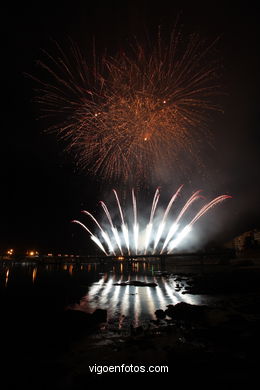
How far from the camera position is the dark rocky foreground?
31.5ft

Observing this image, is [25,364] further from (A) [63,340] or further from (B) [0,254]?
(B) [0,254]

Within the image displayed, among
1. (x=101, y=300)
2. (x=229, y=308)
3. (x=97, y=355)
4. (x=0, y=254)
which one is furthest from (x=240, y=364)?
(x=0, y=254)

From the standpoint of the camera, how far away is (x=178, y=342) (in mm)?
12750

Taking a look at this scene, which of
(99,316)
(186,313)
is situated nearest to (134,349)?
(99,316)

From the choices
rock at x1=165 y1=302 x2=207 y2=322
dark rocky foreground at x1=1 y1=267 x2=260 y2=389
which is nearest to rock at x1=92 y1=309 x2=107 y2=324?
dark rocky foreground at x1=1 y1=267 x2=260 y2=389

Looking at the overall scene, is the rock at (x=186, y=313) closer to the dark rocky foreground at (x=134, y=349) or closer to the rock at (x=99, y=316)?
the dark rocky foreground at (x=134, y=349)

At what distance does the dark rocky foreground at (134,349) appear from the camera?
9594 mm

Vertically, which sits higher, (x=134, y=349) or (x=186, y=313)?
(x=186, y=313)

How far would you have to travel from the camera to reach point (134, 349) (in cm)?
1214

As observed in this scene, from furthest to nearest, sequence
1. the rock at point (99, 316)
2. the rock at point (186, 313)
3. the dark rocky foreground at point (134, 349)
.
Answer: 1. the rock at point (186, 313)
2. the rock at point (99, 316)
3. the dark rocky foreground at point (134, 349)

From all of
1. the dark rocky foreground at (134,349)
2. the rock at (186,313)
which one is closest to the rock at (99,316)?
the dark rocky foreground at (134,349)

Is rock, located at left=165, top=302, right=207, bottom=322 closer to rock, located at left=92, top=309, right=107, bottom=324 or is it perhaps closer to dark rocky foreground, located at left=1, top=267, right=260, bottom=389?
dark rocky foreground, located at left=1, top=267, right=260, bottom=389

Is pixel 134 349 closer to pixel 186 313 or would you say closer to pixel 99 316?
pixel 99 316

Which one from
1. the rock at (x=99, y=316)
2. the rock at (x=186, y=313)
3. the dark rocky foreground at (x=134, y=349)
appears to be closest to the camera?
the dark rocky foreground at (x=134, y=349)
